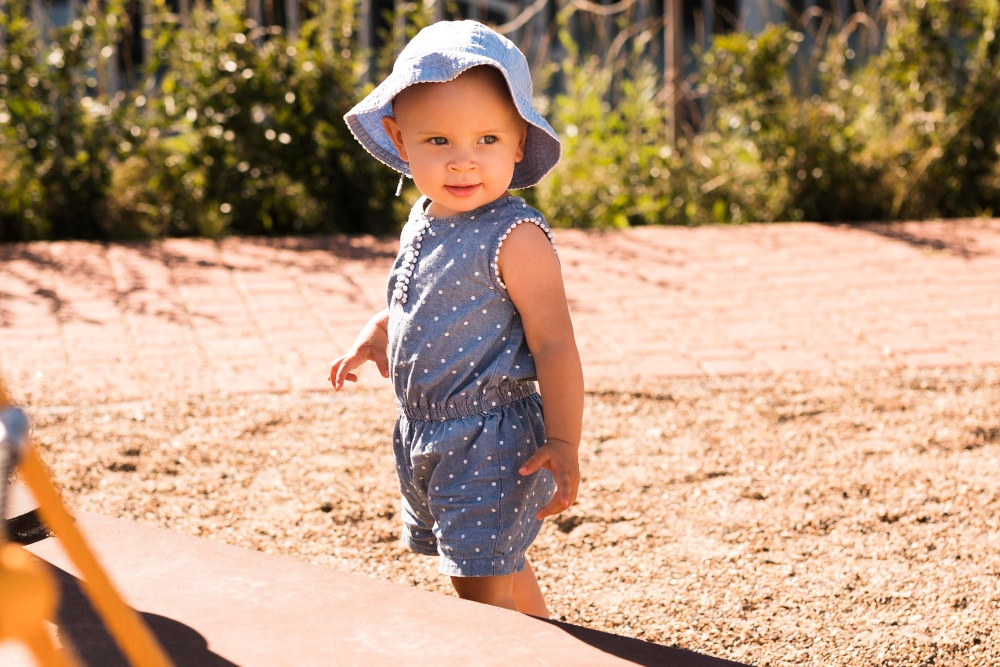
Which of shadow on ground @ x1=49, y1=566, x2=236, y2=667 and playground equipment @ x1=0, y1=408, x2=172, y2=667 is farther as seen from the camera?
shadow on ground @ x1=49, y1=566, x2=236, y2=667

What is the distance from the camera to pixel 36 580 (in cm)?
59

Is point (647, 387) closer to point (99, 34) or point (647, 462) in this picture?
point (647, 462)

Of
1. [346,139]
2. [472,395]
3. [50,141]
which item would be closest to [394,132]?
[472,395]

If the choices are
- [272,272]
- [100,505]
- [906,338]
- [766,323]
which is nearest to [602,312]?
[766,323]

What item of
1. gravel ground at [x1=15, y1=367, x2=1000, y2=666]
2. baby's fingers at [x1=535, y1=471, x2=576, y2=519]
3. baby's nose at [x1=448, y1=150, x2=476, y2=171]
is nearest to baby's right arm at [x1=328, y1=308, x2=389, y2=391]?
baby's nose at [x1=448, y1=150, x2=476, y2=171]

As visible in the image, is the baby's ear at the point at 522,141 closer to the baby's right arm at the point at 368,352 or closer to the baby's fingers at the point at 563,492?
the baby's right arm at the point at 368,352

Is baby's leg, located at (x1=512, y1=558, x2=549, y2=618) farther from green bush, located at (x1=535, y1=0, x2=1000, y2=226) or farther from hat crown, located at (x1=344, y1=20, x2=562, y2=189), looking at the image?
green bush, located at (x1=535, y1=0, x2=1000, y2=226)

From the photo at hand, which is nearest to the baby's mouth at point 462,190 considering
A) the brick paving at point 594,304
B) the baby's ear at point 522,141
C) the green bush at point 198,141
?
the baby's ear at point 522,141

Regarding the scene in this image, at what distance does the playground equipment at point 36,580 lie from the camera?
0.59 meters

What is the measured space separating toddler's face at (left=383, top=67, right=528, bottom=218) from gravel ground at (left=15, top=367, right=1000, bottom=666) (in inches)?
42.9

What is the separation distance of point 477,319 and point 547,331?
0.42 feet

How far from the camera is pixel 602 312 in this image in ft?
16.6

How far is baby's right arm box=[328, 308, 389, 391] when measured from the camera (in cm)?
229

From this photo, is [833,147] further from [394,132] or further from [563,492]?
[563,492]
